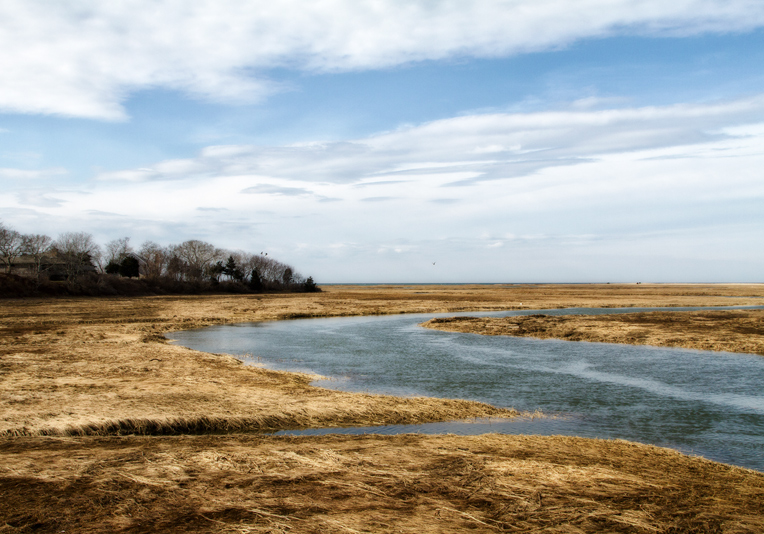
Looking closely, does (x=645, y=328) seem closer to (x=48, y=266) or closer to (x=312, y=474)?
(x=312, y=474)

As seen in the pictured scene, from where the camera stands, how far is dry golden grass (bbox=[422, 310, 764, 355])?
31.3 metres

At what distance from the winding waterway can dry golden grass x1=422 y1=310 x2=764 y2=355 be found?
86.3 inches

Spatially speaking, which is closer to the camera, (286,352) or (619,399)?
(619,399)

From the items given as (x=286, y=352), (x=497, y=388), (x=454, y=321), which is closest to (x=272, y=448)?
(x=497, y=388)

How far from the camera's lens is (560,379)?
2123 centimetres

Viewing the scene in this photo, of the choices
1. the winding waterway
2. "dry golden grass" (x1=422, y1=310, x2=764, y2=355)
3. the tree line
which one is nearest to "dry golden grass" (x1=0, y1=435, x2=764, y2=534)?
the winding waterway

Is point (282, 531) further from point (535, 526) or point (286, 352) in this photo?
point (286, 352)

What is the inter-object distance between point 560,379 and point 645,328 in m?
20.5

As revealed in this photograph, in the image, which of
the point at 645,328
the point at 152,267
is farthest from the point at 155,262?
the point at 645,328

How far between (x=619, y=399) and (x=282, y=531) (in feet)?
48.4

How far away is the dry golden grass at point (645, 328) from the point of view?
31297 mm

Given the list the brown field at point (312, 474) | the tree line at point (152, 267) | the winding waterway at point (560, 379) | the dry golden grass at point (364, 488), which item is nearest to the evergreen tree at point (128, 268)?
the tree line at point (152, 267)

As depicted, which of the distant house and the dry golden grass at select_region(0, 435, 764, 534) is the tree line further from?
the dry golden grass at select_region(0, 435, 764, 534)

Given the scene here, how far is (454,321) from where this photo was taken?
46844 mm
